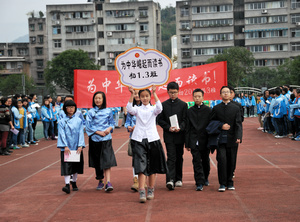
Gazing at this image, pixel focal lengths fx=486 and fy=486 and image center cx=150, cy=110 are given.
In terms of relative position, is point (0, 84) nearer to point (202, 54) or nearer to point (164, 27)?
point (202, 54)

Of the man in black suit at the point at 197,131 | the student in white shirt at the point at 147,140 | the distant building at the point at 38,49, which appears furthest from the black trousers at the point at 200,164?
the distant building at the point at 38,49

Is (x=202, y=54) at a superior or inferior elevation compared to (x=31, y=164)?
superior

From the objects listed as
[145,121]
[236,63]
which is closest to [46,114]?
[145,121]

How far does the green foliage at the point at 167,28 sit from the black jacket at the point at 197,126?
453ft

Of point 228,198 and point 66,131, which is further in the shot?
point 66,131

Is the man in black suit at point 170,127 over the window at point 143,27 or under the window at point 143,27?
under

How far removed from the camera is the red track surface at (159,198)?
22.0ft

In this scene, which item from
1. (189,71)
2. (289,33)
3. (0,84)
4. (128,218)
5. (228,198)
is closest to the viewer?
(128,218)

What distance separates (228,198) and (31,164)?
714cm

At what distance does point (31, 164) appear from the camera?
13.3 meters

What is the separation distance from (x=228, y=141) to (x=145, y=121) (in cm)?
156

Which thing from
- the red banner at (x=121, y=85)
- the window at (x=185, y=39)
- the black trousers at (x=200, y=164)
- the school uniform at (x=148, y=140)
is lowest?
the black trousers at (x=200, y=164)

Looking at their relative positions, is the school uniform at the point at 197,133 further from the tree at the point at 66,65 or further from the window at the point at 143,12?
the window at the point at 143,12

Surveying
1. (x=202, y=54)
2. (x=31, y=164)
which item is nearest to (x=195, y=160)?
(x=31, y=164)
